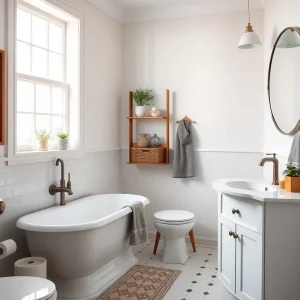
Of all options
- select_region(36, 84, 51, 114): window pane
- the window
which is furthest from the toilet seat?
select_region(36, 84, 51, 114): window pane

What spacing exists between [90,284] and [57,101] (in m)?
1.75

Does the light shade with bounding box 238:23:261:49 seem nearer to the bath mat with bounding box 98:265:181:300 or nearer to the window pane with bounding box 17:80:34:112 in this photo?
the window pane with bounding box 17:80:34:112

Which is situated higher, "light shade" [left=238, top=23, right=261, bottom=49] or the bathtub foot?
"light shade" [left=238, top=23, right=261, bottom=49]

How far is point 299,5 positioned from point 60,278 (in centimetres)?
279

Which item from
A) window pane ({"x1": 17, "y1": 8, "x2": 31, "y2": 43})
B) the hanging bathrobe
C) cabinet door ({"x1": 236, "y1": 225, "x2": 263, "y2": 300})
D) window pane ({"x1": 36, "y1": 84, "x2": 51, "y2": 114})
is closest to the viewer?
cabinet door ({"x1": 236, "y1": 225, "x2": 263, "y2": 300})

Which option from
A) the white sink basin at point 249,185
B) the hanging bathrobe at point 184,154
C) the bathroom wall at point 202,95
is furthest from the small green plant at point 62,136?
the white sink basin at point 249,185

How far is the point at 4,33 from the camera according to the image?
2.77 metres

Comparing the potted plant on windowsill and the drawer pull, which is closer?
the potted plant on windowsill

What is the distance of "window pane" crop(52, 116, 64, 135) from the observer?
12.0 ft

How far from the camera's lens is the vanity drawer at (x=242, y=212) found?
246 centimetres

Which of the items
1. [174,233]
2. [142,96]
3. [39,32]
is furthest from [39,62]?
[174,233]

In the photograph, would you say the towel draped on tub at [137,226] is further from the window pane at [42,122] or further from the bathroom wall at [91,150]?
the window pane at [42,122]

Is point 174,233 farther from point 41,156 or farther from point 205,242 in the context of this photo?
point 41,156

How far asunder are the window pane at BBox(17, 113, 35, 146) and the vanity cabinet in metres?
1.74
